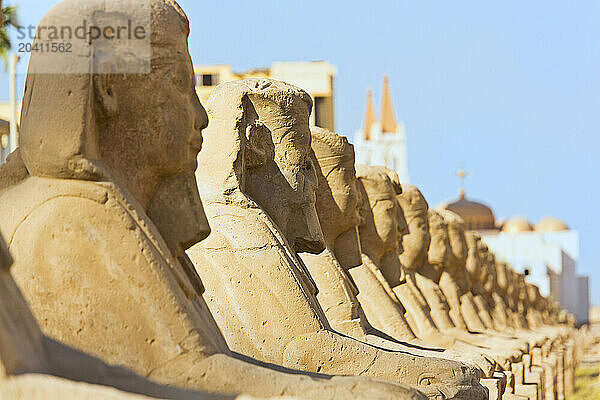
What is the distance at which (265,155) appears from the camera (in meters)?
5.95

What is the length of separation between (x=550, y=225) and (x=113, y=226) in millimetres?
60597

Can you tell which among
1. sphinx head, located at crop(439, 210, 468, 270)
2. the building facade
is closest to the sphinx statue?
sphinx head, located at crop(439, 210, 468, 270)

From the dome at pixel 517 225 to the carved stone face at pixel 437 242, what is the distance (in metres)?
49.3

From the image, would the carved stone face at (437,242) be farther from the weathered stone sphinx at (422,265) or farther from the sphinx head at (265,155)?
the sphinx head at (265,155)

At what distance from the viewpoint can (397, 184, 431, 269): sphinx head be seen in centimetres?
1132

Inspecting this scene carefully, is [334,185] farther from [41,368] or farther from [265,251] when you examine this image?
[41,368]

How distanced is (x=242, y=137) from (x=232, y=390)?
7.54ft

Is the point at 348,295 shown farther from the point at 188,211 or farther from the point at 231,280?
the point at 188,211

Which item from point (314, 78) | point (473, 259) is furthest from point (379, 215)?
point (314, 78)

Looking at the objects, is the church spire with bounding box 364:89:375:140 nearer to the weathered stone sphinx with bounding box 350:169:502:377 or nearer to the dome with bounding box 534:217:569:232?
the dome with bounding box 534:217:569:232

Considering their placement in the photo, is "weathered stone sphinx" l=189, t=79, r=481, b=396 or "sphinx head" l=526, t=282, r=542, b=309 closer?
"weathered stone sphinx" l=189, t=79, r=481, b=396

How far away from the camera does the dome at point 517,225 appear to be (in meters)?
62.0

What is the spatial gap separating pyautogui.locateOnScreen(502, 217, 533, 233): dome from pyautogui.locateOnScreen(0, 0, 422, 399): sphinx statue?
193 feet

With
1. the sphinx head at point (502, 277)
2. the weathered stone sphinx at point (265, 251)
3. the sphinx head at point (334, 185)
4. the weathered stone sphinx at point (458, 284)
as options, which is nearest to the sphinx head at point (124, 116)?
the weathered stone sphinx at point (265, 251)
